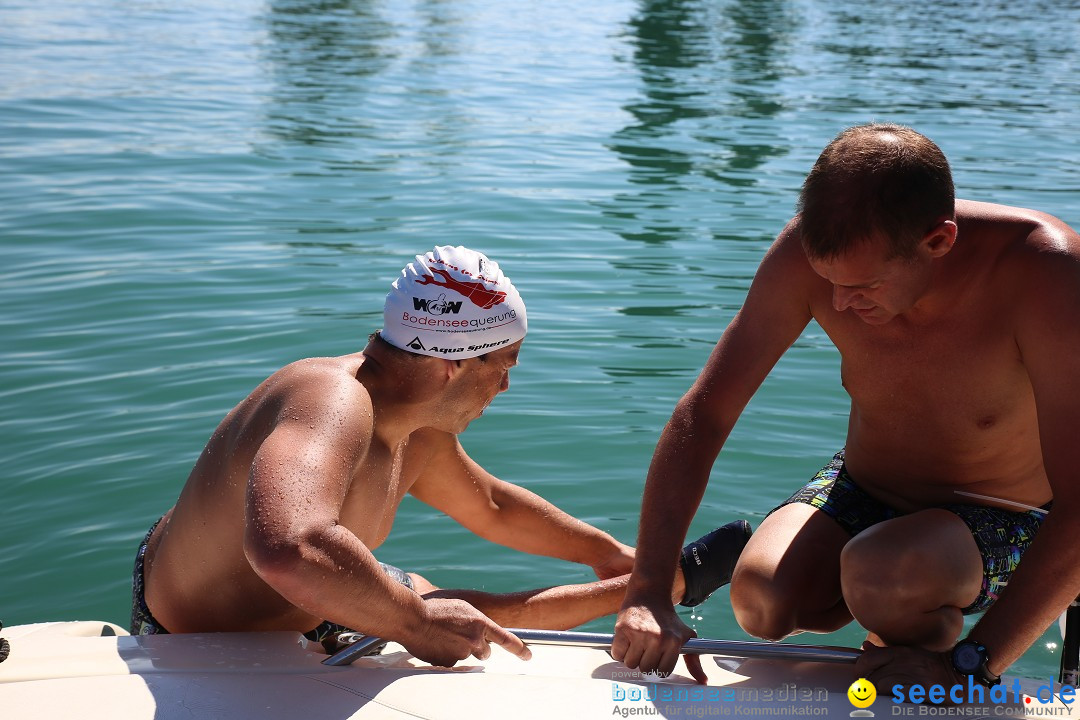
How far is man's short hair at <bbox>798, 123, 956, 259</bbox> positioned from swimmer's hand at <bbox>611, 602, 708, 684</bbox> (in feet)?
3.48

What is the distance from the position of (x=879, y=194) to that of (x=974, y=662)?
3.84ft

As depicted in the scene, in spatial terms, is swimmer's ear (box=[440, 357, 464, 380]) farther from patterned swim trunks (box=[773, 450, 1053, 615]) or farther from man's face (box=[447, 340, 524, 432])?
patterned swim trunks (box=[773, 450, 1053, 615])

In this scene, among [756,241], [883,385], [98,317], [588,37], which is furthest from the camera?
[588,37]

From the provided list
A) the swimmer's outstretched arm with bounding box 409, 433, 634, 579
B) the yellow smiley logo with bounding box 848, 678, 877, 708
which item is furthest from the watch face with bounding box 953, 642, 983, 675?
the swimmer's outstretched arm with bounding box 409, 433, 634, 579

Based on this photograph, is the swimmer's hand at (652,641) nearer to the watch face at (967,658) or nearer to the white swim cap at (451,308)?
the watch face at (967,658)

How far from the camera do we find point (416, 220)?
10.7 metres

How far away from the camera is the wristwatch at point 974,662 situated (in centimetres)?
271

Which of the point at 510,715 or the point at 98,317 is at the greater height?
the point at 510,715

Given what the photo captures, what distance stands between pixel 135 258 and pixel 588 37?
18176 millimetres

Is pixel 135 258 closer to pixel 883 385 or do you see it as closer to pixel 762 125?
pixel 883 385

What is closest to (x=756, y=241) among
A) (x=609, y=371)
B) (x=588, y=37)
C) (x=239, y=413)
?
(x=609, y=371)

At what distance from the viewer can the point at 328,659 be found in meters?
2.95

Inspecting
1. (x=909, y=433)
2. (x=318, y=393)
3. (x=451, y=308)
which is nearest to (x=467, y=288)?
(x=451, y=308)

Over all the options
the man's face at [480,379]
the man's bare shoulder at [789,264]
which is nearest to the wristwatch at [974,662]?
the man's bare shoulder at [789,264]
